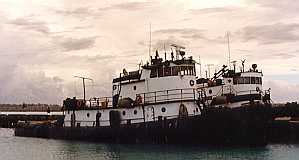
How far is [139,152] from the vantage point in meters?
32.8

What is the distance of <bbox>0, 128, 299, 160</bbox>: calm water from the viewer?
30.8 metres

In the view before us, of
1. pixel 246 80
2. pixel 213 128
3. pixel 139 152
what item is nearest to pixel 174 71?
pixel 213 128

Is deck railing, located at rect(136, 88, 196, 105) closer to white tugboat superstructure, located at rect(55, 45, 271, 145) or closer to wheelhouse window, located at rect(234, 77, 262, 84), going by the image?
white tugboat superstructure, located at rect(55, 45, 271, 145)

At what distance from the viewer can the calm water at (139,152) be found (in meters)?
30.8

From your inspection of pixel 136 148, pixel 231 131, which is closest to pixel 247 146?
pixel 231 131

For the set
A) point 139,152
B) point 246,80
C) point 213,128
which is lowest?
point 139,152

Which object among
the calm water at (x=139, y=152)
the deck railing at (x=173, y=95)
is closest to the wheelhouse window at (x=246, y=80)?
the calm water at (x=139, y=152)

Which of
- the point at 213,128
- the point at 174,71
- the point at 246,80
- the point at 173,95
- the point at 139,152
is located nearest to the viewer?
the point at 139,152

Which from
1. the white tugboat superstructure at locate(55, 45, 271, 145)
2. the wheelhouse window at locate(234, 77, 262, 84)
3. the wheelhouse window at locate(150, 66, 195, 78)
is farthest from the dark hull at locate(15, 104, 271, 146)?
the wheelhouse window at locate(234, 77, 262, 84)

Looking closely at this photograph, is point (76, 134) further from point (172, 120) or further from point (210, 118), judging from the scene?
point (210, 118)

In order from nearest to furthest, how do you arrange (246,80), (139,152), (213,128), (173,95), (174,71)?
(139,152) < (213,128) < (173,95) < (174,71) < (246,80)

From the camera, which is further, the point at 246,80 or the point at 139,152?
the point at 246,80

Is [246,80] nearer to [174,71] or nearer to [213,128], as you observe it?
[174,71]

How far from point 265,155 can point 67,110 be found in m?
20.4
